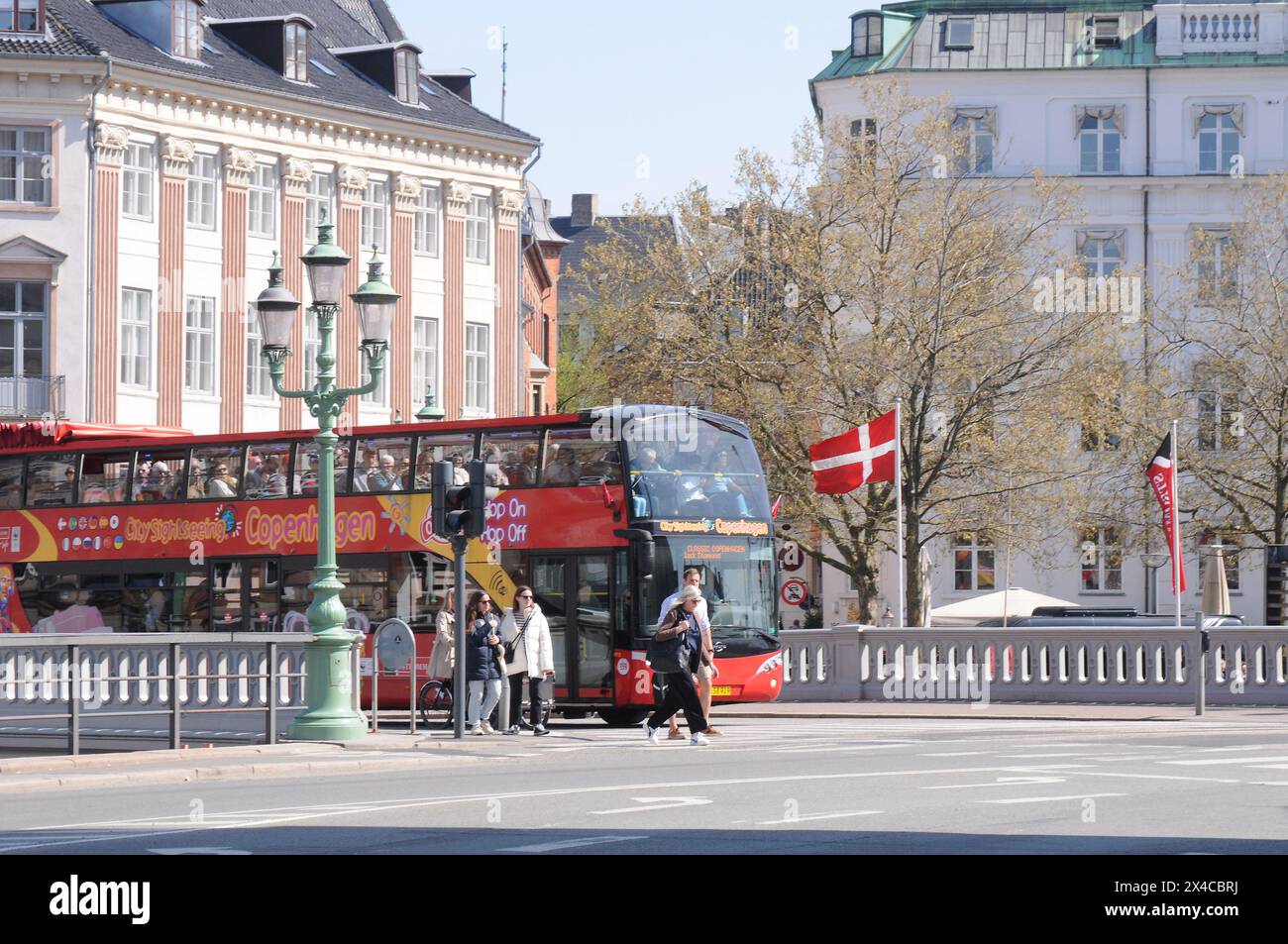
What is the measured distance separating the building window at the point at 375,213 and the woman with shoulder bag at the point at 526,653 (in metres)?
32.7

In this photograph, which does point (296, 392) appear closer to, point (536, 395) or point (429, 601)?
point (429, 601)

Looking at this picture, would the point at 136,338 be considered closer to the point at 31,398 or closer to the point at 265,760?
the point at 31,398

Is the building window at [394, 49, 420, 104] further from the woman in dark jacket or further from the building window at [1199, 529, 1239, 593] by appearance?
the woman in dark jacket

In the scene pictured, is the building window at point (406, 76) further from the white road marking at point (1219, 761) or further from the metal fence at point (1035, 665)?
the white road marking at point (1219, 761)

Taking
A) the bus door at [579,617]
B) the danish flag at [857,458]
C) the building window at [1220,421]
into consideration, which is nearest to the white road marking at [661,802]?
the bus door at [579,617]

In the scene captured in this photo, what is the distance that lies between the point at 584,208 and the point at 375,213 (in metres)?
51.8

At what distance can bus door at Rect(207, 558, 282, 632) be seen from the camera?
31.4 meters

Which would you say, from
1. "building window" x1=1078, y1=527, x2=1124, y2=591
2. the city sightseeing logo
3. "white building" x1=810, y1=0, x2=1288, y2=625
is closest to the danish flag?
the city sightseeing logo

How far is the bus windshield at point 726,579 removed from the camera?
92.6 feet

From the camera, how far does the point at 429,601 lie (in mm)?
30453

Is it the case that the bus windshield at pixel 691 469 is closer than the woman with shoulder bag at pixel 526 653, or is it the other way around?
the woman with shoulder bag at pixel 526 653

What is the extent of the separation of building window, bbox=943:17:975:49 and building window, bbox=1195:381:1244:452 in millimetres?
15428
